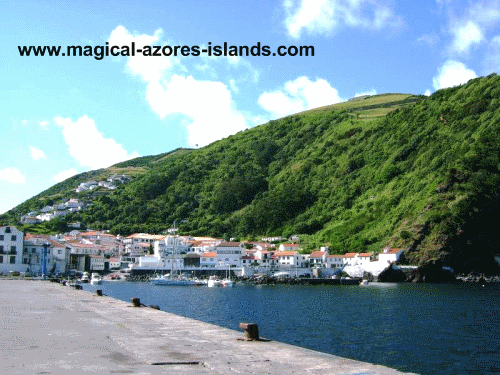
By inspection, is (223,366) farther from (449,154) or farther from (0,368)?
(449,154)

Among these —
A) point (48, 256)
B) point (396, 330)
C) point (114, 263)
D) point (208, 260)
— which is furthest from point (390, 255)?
point (396, 330)

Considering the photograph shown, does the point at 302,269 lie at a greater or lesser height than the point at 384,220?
lesser

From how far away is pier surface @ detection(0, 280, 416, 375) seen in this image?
46.8ft

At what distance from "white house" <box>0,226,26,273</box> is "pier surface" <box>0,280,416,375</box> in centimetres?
11680

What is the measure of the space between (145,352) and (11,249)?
12916cm

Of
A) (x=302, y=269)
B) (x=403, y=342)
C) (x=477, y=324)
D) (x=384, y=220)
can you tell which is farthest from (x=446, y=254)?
(x=403, y=342)

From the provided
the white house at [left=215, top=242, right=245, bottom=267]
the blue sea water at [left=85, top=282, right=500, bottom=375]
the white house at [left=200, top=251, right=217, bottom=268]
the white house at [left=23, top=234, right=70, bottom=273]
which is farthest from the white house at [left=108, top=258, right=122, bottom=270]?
the blue sea water at [left=85, top=282, right=500, bottom=375]

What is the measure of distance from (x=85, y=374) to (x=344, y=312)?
164ft

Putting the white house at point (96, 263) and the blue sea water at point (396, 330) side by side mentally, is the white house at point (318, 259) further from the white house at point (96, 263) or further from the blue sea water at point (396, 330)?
the blue sea water at point (396, 330)

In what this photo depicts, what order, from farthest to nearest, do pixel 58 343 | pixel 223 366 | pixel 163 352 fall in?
pixel 58 343 → pixel 163 352 → pixel 223 366

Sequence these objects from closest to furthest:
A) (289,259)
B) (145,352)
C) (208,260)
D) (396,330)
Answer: (145,352) → (396,330) → (289,259) → (208,260)

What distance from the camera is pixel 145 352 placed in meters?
16.9

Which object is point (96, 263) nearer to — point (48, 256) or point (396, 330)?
point (48, 256)

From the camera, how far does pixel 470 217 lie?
146m
